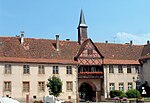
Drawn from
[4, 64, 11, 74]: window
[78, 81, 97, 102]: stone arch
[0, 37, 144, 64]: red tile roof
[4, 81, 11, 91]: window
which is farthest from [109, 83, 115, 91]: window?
[4, 64, 11, 74]: window

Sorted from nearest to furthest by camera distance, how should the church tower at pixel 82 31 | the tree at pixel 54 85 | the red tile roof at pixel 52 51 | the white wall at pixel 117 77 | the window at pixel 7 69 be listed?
the tree at pixel 54 85, the window at pixel 7 69, the red tile roof at pixel 52 51, the white wall at pixel 117 77, the church tower at pixel 82 31

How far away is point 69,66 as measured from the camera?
49.8 m

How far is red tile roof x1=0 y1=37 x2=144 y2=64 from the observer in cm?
4697

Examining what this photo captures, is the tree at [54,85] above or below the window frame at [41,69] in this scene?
below

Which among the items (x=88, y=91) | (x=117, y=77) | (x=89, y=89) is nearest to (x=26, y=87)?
(x=89, y=89)

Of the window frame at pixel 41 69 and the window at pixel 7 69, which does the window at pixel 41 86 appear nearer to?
the window frame at pixel 41 69

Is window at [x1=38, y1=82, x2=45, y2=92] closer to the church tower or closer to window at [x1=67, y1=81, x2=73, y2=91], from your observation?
window at [x1=67, y1=81, x2=73, y2=91]

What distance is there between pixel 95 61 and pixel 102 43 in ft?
20.1

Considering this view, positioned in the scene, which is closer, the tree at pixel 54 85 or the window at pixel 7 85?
the tree at pixel 54 85

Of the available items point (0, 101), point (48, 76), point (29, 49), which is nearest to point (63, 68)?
point (48, 76)

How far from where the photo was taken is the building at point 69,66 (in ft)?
151

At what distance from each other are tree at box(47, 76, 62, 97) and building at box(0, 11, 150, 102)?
252 centimetres

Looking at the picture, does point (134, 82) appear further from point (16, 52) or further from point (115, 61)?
point (16, 52)

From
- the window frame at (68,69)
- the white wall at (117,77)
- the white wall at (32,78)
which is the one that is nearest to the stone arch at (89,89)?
the white wall at (117,77)
